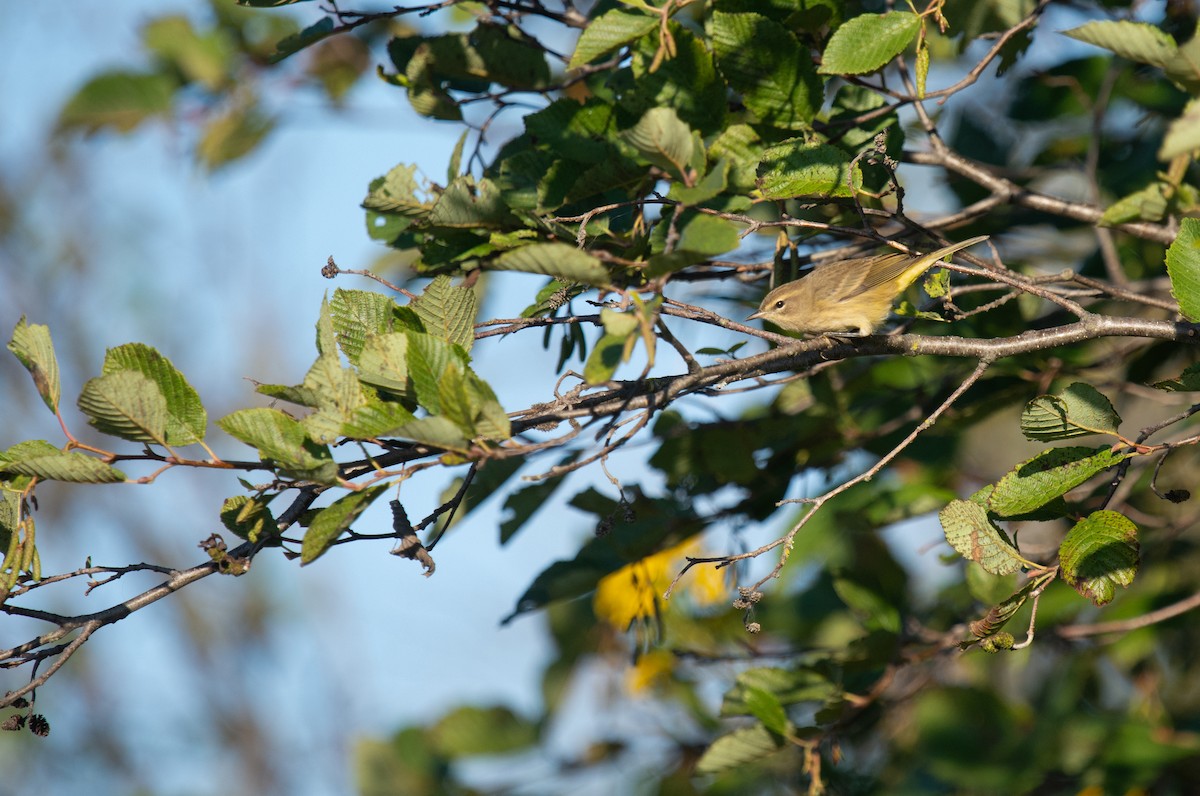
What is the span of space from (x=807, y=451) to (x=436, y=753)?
1.72 metres

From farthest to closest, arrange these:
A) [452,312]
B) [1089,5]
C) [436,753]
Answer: [436,753] < [1089,5] < [452,312]

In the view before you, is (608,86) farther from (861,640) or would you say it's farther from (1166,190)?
(861,640)

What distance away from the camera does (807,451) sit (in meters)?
2.88

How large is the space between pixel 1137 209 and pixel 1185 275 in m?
0.59

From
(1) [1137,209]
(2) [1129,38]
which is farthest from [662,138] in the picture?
(1) [1137,209]

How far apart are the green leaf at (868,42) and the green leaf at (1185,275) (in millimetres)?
635

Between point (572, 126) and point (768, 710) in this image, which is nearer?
point (572, 126)

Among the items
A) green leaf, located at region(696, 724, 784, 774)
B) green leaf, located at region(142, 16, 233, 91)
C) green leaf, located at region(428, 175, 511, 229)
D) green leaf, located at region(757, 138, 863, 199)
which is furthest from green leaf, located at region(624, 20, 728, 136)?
green leaf, located at region(142, 16, 233, 91)

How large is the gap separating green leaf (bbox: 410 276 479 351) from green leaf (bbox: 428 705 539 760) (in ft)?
6.96

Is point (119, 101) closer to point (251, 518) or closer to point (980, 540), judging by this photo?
point (251, 518)

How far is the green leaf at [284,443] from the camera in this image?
1.57 metres

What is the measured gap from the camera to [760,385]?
2.04 m

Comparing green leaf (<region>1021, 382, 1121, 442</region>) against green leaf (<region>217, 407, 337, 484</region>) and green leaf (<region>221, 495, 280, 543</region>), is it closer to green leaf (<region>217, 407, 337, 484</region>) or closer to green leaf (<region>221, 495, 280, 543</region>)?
green leaf (<region>217, 407, 337, 484</region>)

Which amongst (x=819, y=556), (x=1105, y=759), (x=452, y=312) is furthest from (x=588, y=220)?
(x=1105, y=759)
